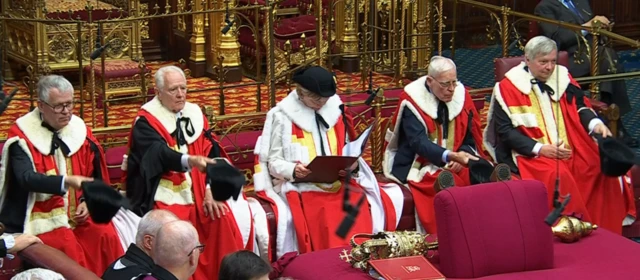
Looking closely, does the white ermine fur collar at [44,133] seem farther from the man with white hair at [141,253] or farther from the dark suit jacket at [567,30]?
the dark suit jacket at [567,30]

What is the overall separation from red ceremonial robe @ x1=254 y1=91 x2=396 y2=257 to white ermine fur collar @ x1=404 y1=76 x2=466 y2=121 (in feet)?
1.74

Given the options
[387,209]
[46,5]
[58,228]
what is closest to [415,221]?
[387,209]

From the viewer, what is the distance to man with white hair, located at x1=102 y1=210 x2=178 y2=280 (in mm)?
5895

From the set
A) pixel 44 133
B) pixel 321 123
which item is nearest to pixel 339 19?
pixel 321 123

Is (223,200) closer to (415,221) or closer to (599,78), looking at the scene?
(415,221)

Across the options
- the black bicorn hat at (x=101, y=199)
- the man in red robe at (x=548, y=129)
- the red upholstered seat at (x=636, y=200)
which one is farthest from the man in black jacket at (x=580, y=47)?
the black bicorn hat at (x=101, y=199)

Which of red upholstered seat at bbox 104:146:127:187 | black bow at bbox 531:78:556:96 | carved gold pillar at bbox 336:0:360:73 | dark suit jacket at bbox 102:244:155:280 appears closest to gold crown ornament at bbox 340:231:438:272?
dark suit jacket at bbox 102:244:155:280

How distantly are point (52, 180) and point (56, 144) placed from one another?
0.92 ft

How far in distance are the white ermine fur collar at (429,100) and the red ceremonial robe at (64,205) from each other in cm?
205

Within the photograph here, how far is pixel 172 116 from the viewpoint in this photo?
7305 mm

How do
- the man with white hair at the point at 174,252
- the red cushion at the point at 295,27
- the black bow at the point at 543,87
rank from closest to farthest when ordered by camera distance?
the man with white hair at the point at 174,252 < the black bow at the point at 543,87 < the red cushion at the point at 295,27

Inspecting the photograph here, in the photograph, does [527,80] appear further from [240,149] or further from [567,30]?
[567,30]

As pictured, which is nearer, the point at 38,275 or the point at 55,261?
the point at 38,275

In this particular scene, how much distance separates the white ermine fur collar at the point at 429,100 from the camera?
7977mm
